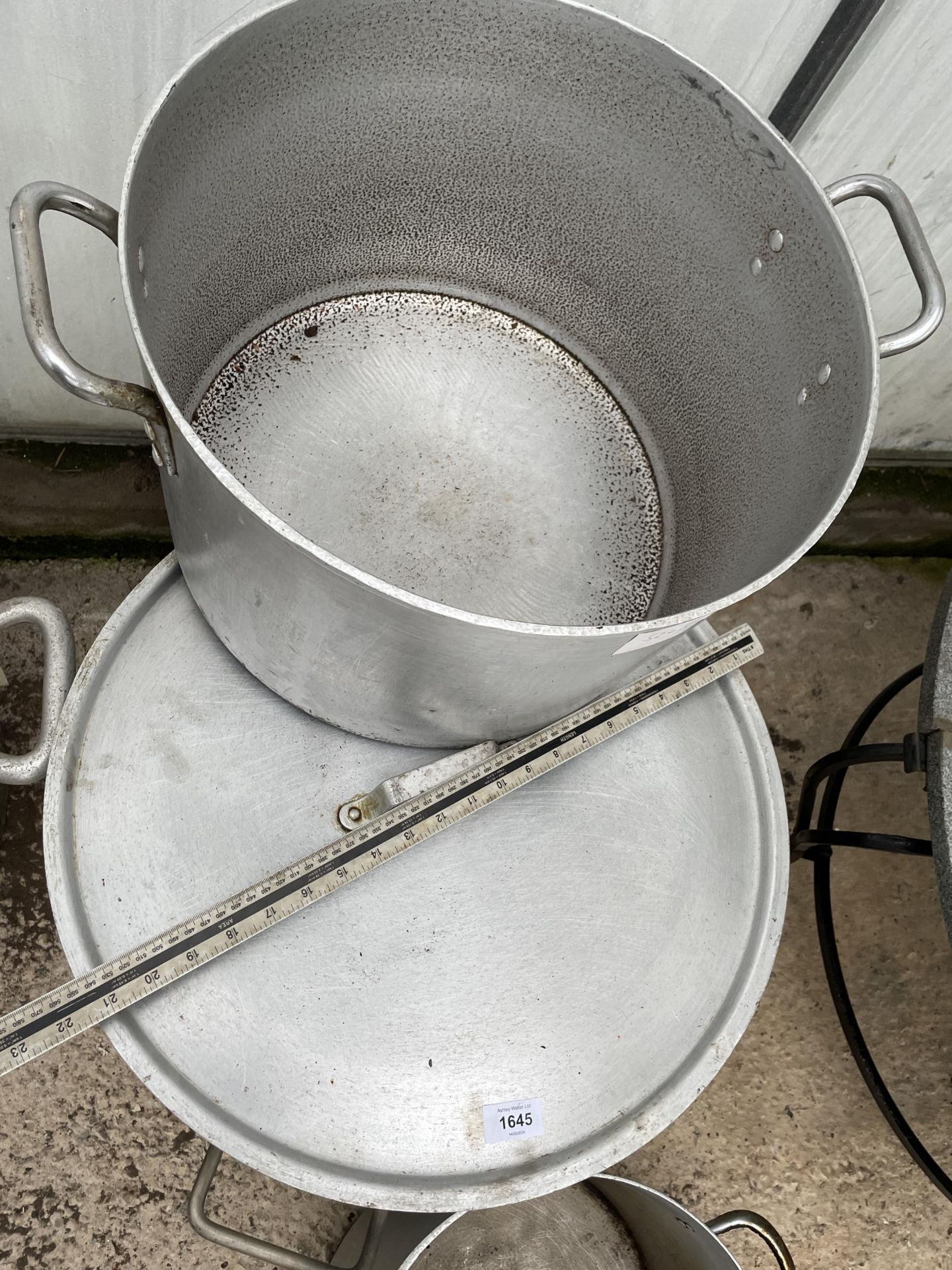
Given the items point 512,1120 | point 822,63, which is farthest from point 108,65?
point 512,1120

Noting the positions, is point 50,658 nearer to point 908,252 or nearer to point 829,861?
point 908,252

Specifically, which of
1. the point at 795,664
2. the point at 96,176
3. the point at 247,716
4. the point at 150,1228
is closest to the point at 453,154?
the point at 96,176

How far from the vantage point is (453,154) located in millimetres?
876

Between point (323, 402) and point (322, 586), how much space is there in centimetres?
41

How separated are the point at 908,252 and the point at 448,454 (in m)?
0.41

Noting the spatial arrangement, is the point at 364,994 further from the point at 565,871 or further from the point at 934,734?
the point at 934,734

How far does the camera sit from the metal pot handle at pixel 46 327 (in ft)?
1.74

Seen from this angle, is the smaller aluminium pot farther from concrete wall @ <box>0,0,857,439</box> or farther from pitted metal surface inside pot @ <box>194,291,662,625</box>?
concrete wall @ <box>0,0,857,439</box>

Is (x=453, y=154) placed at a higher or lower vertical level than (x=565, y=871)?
higher

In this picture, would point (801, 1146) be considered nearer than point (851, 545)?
Yes

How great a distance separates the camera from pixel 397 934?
693mm

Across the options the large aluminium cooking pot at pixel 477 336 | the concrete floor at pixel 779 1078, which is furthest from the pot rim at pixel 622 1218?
the large aluminium cooking pot at pixel 477 336

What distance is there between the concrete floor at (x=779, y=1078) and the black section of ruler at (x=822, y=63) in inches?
25.3

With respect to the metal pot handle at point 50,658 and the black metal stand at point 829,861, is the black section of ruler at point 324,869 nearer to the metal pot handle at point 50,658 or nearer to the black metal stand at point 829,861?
the metal pot handle at point 50,658
